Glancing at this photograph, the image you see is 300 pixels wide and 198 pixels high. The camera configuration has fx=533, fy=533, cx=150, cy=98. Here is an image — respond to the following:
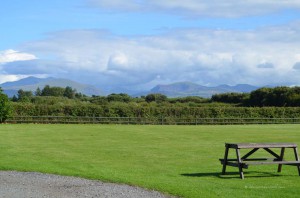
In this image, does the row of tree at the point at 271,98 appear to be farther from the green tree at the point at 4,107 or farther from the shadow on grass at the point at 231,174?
the shadow on grass at the point at 231,174

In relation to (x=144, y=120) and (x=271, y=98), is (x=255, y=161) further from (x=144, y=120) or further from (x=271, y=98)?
(x=271, y=98)

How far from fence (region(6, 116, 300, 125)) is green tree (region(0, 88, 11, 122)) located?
3.89ft

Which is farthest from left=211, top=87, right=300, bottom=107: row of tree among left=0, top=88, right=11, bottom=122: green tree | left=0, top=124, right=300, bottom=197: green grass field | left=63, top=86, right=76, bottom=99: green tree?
left=0, top=124, right=300, bottom=197: green grass field

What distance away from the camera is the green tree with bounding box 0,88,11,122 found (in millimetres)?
53794

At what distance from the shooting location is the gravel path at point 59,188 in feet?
38.6

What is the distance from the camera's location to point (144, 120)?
198 feet

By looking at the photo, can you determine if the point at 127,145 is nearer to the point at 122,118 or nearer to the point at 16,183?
the point at 16,183

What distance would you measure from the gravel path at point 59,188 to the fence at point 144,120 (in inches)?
1689

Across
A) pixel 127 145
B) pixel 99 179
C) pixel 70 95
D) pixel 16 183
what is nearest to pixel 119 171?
pixel 99 179

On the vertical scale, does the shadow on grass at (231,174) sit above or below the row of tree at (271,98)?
below

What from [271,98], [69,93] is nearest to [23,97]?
[271,98]

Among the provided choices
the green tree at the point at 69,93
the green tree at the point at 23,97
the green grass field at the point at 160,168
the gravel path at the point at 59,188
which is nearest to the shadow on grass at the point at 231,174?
the green grass field at the point at 160,168

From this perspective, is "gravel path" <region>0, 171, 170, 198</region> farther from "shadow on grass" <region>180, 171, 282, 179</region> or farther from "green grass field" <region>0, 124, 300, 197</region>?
"shadow on grass" <region>180, 171, 282, 179</region>

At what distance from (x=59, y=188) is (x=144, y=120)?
1881 inches
